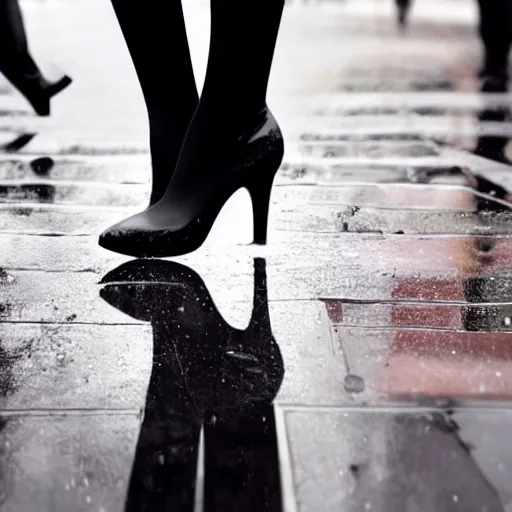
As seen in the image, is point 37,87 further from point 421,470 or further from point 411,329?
point 421,470

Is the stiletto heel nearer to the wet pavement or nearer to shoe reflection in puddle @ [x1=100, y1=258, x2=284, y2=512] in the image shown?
the wet pavement

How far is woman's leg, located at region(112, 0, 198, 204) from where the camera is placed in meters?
1.83

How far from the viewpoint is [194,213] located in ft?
5.93

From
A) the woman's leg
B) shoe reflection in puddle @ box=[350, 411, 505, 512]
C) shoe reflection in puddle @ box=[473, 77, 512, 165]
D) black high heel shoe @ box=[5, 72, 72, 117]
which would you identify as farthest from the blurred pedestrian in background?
shoe reflection in puddle @ box=[350, 411, 505, 512]

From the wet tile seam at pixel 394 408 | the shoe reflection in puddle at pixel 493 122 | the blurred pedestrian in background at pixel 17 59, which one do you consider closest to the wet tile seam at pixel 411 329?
the wet tile seam at pixel 394 408

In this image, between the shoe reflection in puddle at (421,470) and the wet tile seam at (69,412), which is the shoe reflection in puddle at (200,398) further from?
the shoe reflection in puddle at (421,470)

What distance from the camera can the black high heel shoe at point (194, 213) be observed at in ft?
5.93

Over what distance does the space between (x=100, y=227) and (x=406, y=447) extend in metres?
1.23

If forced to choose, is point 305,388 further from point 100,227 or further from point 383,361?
point 100,227

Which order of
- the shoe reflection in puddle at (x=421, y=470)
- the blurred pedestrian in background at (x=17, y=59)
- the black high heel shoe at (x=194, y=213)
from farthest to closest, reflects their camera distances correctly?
the blurred pedestrian in background at (x=17, y=59) → the black high heel shoe at (x=194, y=213) → the shoe reflection in puddle at (x=421, y=470)

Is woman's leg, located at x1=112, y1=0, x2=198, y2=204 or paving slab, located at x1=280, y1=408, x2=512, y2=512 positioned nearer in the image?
paving slab, located at x1=280, y1=408, x2=512, y2=512

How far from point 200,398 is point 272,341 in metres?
0.24

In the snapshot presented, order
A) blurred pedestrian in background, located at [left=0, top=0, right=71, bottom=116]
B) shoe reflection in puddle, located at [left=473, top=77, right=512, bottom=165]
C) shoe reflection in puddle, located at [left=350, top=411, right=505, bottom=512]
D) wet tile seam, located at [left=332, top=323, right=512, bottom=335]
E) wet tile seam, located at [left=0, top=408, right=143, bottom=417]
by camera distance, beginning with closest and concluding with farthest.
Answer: shoe reflection in puddle, located at [left=350, top=411, right=505, bottom=512] < wet tile seam, located at [left=0, top=408, right=143, bottom=417] < wet tile seam, located at [left=332, top=323, right=512, bottom=335] < shoe reflection in puddle, located at [left=473, top=77, right=512, bottom=165] < blurred pedestrian in background, located at [left=0, top=0, right=71, bottom=116]

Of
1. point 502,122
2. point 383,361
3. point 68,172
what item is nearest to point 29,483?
point 383,361
